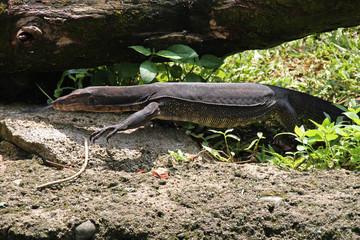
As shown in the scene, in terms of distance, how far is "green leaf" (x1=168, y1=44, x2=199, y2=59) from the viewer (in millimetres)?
4793

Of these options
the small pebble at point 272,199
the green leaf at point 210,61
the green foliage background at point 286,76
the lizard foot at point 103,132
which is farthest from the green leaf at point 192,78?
the small pebble at point 272,199

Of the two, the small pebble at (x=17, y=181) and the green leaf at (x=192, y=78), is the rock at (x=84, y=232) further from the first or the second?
the green leaf at (x=192, y=78)

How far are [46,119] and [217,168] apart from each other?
1.96 meters

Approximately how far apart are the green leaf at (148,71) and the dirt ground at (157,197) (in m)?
0.86

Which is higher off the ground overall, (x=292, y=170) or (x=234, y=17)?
(x=234, y=17)

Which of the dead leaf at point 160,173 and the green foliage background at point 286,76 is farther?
the green foliage background at point 286,76

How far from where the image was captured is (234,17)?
4.83 meters

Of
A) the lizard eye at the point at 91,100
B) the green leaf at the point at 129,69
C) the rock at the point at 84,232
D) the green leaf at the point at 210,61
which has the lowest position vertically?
the rock at the point at 84,232

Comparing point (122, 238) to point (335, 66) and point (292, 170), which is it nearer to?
point (292, 170)

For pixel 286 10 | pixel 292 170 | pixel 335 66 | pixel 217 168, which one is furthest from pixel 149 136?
pixel 335 66

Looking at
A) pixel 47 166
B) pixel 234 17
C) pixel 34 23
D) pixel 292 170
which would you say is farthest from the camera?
pixel 234 17

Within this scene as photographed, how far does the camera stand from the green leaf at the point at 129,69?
198 inches

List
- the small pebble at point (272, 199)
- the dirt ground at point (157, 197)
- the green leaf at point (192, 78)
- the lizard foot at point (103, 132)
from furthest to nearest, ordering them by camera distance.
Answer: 1. the green leaf at point (192, 78)
2. the lizard foot at point (103, 132)
3. the small pebble at point (272, 199)
4. the dirt ground at point (157, 197)

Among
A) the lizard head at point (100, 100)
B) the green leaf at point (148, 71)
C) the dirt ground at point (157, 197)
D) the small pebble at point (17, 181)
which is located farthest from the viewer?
the green leaf at point (148, 71)
